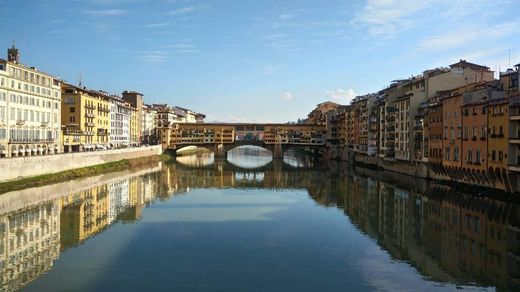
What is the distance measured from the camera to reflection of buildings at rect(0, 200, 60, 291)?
1733cm

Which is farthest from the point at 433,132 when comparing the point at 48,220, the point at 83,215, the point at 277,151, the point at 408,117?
the point at 277,151

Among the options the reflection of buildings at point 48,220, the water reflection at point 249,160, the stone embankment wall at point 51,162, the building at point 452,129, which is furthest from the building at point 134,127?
the building at point 452,129

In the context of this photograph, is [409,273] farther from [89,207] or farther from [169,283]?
[89,207]

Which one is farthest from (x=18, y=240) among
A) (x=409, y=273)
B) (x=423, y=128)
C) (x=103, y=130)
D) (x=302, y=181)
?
(x=103, y=130)

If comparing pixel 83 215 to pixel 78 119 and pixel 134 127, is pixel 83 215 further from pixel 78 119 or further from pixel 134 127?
pixel 134 127

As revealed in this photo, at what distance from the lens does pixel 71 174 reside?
4547 centimetres

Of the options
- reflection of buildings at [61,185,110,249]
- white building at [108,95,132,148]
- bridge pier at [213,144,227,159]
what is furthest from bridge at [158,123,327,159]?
reflection of buildings at [61,185,110,249]

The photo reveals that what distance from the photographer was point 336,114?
9531 centimetres

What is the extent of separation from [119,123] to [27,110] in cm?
3404

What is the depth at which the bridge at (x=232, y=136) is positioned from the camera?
9231cm

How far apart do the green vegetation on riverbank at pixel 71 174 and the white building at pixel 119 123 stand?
8028 millimetres

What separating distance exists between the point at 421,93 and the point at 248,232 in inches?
1277

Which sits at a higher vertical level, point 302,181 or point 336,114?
point 336,114

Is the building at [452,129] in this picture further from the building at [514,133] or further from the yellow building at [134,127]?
the yellow building at [134,127]
